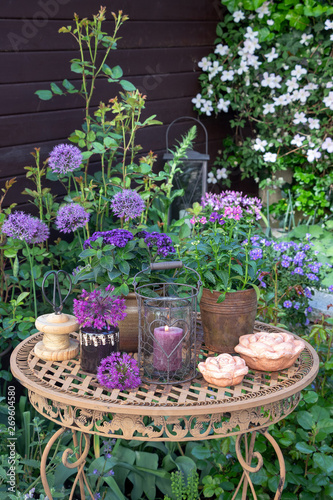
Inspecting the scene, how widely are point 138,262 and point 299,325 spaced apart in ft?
5.58

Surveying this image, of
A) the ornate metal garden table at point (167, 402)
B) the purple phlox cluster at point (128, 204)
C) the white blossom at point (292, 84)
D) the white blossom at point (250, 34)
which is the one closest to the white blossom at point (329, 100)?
the white blossom at point (292, 84)

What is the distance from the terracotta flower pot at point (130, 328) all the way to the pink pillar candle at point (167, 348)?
0.20 m

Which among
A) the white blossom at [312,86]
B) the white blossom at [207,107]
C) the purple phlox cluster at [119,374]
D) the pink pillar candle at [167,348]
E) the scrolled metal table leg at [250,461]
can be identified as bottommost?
the scrolled metal table leg at [250,461]

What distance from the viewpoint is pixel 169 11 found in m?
3.56

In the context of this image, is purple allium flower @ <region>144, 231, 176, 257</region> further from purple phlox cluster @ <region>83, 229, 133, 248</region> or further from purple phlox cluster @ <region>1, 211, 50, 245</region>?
purple phlox cluster @ <region>1, 211, 50, 245</region>

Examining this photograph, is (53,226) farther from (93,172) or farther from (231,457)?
(231,457)

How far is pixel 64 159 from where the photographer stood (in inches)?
94.3

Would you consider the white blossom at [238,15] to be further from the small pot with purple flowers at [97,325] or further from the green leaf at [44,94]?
the small pot with purple flowers at [97,325]

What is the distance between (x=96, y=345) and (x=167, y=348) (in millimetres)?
197

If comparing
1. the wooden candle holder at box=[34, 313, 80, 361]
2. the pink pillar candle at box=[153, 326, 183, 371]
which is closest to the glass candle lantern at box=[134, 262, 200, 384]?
the pink pillar candle at box=[153, 326, 183, 371]

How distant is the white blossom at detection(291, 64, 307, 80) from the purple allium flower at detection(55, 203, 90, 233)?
2.35 metres

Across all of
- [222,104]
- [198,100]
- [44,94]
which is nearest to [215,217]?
[44,94]

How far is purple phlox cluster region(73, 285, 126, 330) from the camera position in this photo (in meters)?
1.58

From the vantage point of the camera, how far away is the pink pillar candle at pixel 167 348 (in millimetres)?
1532
